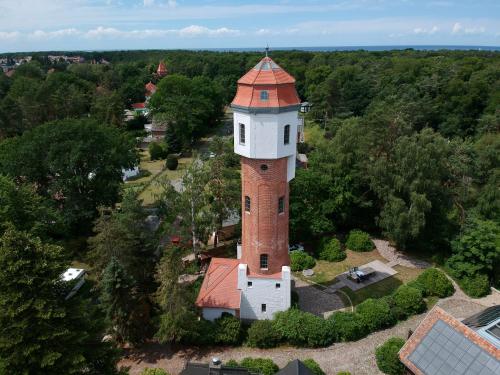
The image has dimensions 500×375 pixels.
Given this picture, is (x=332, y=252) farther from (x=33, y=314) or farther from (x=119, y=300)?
(x=33, y=314)

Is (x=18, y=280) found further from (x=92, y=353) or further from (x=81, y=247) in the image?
(x=81, y=247)

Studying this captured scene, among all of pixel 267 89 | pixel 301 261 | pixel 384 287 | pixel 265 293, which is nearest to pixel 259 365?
pixel 265 293

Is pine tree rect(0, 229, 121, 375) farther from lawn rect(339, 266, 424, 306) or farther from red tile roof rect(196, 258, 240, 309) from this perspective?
lawn rect(339, 266, 424, 306)

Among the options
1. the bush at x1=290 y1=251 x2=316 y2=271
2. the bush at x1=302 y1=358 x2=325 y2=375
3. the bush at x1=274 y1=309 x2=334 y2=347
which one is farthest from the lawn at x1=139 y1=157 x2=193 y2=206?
the bush at x1=302 y1=358 x2=325 y2=375

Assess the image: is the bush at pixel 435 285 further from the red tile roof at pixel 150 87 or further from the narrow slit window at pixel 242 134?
the red tile roof at pixel 150 87

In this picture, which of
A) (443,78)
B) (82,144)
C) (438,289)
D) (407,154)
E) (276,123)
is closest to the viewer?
(276,123)

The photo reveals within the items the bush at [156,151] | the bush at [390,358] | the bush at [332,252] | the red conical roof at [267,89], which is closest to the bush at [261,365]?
the bush at [390,358]

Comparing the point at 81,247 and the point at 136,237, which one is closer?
the point at 136,237

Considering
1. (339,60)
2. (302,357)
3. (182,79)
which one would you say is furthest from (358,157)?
(339,60)
